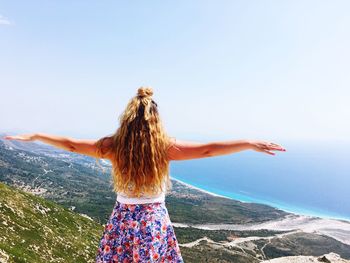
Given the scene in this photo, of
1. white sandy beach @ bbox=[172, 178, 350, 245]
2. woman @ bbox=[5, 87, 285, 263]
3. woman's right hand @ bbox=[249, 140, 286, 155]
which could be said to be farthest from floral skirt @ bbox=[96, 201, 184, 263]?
white sandy beach @ bbox=[172, 178, 350, 245]

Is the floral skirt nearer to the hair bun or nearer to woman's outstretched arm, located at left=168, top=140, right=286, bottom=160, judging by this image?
woman's outstretched arm, located at left=168, top=140, right=286, bottom=160

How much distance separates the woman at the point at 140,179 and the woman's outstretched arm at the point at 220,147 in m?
0.02

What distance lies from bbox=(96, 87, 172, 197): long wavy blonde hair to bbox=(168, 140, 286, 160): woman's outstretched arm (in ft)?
0.95

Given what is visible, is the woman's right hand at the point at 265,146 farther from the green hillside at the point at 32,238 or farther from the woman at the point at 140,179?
the green hillside at the point at 32,238

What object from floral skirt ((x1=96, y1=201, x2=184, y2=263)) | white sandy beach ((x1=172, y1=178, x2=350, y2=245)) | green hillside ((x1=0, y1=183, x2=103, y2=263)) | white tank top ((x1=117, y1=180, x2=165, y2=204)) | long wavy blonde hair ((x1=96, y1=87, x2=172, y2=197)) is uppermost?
long wavy blonde hair ((x1=96, y1=87, x2=172, y2=197))

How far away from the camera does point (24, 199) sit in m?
46.0

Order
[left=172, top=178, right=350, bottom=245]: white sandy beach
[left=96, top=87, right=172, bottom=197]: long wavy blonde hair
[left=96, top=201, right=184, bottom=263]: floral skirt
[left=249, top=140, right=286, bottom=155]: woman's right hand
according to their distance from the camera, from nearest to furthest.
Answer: [left=249, top=140, right=286, bottom=155]: woman's right hand → [left=96, top=201, right=184, bottom=263]: floral skirt → [left=96, top=87, right=172, bottom=197]: long wavy blonde hair → [left=172, top=178, right=350, bottom=245]: white sandy beach

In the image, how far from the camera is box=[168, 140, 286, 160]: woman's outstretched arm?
A: 15.8 feet

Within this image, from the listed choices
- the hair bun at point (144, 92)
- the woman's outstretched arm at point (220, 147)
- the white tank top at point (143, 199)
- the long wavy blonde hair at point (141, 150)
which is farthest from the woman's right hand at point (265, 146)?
the hair bun at point (144, 92)

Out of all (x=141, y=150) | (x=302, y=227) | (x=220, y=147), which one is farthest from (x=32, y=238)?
(x=302, y=227)

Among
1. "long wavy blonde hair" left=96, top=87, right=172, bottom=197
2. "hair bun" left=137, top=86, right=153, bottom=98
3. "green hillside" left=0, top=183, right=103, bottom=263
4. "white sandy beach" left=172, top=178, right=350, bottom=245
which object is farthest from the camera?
"white sandy beach" left=172, top=178, right=350, bottom=245

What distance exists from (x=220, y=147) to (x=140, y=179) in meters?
1.23

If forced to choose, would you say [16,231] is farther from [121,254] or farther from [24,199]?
[121,254]

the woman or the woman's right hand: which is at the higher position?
the woman's right hand
